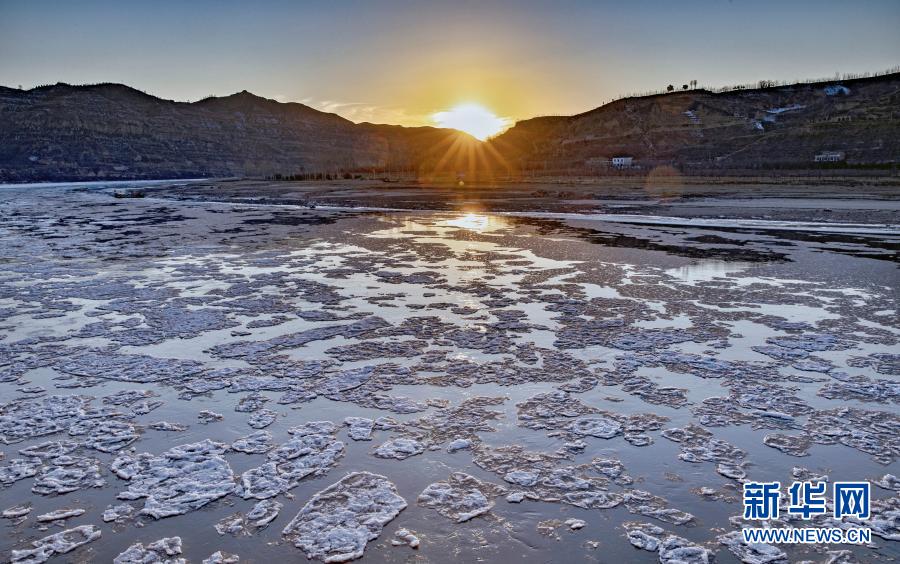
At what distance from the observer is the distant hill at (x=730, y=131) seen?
237 ft

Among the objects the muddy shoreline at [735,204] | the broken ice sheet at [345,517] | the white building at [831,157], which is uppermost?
the white building at [831,157]

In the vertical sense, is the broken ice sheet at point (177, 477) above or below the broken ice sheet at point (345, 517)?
above

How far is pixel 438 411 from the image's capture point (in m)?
5.76

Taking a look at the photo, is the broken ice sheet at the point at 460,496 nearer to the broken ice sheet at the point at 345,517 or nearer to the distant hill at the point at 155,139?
the broken ice sheet at the point at 345,517

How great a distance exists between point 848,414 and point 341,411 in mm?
5342

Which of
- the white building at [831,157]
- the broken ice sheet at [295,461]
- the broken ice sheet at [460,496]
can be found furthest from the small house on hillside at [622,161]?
the broken ice sheet at [460,496]

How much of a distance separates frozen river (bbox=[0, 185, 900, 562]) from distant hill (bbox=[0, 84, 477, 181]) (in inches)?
3845

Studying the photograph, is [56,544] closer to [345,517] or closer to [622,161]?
[345,517]

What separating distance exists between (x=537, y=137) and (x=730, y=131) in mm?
52603

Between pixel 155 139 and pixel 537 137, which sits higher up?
pixel 155 139

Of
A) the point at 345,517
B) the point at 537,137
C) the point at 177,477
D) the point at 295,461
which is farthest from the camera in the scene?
the point at 537,137

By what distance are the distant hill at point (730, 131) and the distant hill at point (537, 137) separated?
0.87ft

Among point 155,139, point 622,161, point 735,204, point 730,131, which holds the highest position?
point 155,139

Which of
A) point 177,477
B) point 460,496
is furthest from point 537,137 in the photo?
point 177,477
